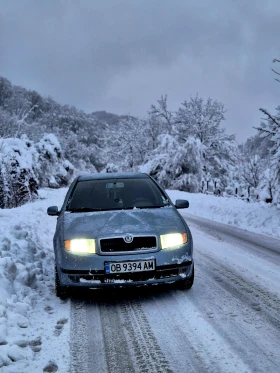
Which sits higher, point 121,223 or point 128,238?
point 121,223

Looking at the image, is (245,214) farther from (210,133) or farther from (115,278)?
(210,133)

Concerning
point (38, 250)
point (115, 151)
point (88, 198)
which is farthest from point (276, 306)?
point (115, 151)

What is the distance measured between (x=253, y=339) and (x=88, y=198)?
303cm

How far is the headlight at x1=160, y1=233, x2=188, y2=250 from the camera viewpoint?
13.8ft

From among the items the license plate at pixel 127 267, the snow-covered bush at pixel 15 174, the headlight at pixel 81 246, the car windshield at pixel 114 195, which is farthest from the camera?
the snow-covered bush at pixel 15 174

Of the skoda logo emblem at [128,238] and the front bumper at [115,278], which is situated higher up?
the skoda logo emblem at [128,238]

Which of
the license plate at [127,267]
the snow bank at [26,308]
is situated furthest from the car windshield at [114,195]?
the license plate at [127,267]

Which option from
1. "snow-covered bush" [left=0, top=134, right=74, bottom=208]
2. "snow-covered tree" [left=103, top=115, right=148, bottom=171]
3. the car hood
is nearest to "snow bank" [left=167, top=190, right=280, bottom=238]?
the car hood

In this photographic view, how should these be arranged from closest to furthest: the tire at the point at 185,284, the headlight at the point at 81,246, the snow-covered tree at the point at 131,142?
the headlight at the point at 81,246 < the tire at the point at 185,284 < the snow-covered tree at the point at 131,142

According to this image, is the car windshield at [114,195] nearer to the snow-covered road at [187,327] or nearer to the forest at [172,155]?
the snow-covered road at [187,327]

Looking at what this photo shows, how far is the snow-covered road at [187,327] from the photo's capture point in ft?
9.59

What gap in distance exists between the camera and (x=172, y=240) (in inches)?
169

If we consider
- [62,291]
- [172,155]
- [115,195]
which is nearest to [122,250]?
[62,291]

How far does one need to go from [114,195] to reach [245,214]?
25.9ft
